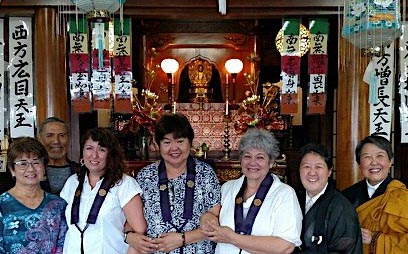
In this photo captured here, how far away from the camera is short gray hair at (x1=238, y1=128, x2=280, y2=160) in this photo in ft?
8.17

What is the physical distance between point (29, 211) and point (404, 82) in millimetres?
3670

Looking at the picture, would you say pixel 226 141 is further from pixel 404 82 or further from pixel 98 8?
pixel 98 8

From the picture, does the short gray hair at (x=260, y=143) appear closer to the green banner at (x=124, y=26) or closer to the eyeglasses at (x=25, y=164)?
the eyeglasses at (x=25, y=164)

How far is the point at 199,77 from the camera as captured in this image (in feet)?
28.9

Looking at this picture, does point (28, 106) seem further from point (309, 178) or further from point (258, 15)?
point (309, 178)

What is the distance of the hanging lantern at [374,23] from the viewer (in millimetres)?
3441

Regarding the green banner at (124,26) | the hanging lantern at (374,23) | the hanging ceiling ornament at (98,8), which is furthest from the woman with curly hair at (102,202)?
the green banner at (124,26)

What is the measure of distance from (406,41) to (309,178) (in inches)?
110

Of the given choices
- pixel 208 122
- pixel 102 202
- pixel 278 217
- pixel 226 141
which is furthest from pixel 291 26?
pixel 102 202

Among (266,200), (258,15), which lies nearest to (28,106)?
(258,15)

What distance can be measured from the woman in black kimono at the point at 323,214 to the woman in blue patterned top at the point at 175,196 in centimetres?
46

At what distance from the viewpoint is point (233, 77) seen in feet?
28.3

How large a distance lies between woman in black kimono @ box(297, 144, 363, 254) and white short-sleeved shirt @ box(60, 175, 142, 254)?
0.84m

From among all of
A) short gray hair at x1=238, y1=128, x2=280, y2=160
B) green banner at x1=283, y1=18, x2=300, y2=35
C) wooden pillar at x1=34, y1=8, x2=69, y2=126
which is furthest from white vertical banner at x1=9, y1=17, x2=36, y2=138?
short gray hair at x1=238, y1=128, x2=280, y2=160
